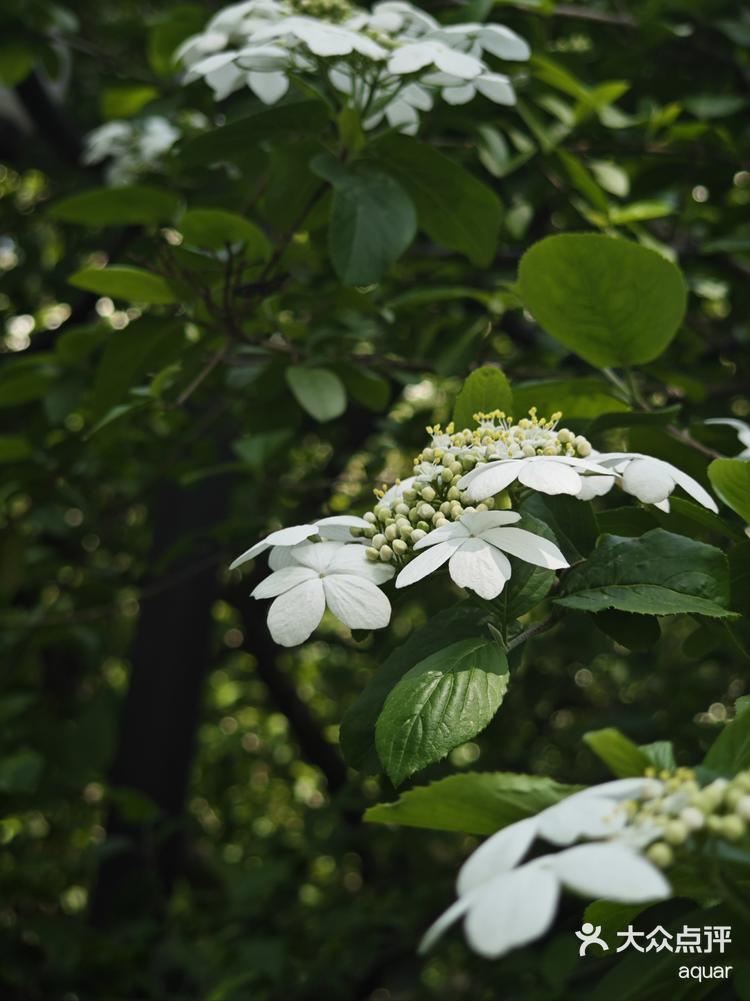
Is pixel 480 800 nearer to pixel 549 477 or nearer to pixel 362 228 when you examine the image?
pixel 549 477

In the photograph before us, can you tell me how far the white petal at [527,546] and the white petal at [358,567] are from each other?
7 centimetres

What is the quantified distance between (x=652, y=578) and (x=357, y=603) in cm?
19

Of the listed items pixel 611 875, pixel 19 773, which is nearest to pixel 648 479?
pixel 611 875

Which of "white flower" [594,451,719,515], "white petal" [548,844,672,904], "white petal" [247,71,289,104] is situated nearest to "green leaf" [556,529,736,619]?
"white flower" [594,451,719,515]

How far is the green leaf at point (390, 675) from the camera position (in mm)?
663

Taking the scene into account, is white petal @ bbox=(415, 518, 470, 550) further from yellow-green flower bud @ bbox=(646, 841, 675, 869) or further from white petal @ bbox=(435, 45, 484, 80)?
white petal @ bbox=(435, 45, 484, 80)

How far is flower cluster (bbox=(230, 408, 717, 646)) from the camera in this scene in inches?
24.3

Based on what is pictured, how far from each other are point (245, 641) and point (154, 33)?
6.42ft

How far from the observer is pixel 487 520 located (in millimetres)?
634

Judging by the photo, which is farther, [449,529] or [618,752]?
[449,529]

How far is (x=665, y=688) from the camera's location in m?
2.77

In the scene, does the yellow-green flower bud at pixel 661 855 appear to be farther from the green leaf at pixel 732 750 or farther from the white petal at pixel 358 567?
the white petal at pixel 358 567

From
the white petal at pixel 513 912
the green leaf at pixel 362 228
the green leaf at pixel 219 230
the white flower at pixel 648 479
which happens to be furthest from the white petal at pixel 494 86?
the white petal at pixel 513 912

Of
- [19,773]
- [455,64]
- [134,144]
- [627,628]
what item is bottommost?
[19,773]
